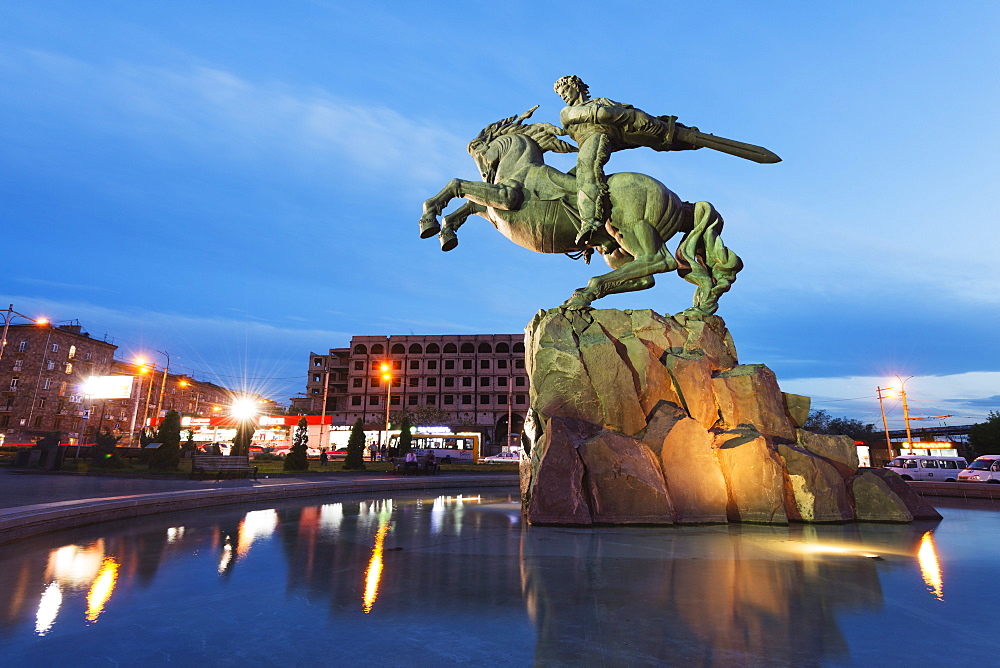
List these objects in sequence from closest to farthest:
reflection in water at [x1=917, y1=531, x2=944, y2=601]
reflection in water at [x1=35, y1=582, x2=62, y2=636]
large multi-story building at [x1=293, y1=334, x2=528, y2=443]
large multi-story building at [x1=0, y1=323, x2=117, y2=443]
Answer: reflection in water at [x1=35, y1=582, x2=62, y2=636] < reflection in water at [x1=917, y1=531, x2=944, y2=601] < large multi-story building at [x1=0, y1=323, x2=117, y2=443] < large multi-story building at [x1=293, y1=334, x2=528, y2=443]

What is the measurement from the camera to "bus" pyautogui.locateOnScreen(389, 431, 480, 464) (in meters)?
38.7

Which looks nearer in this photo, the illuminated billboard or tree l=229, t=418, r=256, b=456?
tree l=229, t=418, r=256, b=456

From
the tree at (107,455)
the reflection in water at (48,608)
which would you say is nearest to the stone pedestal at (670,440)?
the reflection in water at (48,608)

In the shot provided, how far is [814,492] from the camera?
7555mm

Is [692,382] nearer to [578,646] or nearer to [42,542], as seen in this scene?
[578,646]

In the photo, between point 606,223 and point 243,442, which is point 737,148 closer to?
point 606,223

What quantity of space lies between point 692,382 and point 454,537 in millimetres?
4519

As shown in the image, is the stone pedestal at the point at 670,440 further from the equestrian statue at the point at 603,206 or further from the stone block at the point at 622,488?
the equestrian statue at the point at 603,206

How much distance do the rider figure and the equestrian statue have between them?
0.02 m

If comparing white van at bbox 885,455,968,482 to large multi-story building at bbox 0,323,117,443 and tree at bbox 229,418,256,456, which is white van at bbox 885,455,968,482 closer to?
tree at bbox 229,418,256,456

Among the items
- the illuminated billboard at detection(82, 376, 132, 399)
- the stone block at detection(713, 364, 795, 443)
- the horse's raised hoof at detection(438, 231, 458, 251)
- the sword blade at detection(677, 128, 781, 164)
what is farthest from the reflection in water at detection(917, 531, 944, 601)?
the illuminated billboard at detection(82, 376, 132, 399)

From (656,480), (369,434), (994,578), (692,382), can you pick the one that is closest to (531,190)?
(692,382)

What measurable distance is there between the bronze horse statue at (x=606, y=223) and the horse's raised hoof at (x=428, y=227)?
0.06ft

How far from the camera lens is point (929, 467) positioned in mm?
25328
